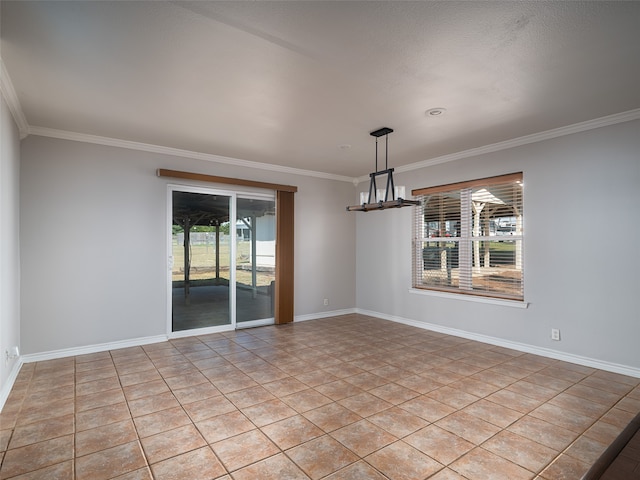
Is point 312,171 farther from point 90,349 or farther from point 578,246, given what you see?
point 90,349

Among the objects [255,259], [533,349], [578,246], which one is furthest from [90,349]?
[578,246]

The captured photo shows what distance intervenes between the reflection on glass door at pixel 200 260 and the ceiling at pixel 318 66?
48.1 inches

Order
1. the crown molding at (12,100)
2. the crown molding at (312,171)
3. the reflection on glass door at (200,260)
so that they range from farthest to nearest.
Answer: the reflection on glass door at (200,260) < the crown molding at (312,171) < the crown molding at (12,100)

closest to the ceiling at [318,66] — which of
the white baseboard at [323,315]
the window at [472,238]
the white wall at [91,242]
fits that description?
the white wall at [91,242]

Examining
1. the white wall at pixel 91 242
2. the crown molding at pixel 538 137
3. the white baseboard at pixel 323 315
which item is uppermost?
the crown molding at pixel 538 137

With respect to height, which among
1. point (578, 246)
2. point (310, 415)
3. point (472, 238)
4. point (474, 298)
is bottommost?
point (310, 415)

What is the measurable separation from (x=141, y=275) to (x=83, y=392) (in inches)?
66.8

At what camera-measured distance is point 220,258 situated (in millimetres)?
5191

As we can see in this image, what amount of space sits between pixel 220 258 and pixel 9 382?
2648 millimetres

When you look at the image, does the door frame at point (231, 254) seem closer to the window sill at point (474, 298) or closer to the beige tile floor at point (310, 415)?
the beige tile floor at point (310, 415)

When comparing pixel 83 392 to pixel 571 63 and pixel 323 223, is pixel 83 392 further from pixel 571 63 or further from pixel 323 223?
pixel 571 63

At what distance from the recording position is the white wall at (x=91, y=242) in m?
3.84

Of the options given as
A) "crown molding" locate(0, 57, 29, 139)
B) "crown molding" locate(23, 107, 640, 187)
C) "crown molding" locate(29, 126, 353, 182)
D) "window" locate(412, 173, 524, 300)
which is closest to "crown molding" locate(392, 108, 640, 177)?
"crown molding" locate(23, 107, 640, 187)

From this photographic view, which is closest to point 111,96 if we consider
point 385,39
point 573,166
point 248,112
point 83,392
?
point 248,112
